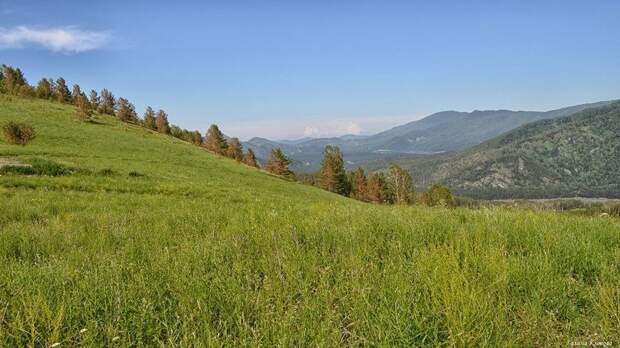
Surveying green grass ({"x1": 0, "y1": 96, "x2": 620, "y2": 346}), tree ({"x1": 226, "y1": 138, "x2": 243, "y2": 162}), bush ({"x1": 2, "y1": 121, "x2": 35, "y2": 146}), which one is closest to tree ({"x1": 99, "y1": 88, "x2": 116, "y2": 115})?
tree ({"x1": 226, "y1": 138, "x2": 243, "y2": 162})

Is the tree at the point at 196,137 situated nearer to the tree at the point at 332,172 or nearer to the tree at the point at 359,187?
the tree at the point at 332,172

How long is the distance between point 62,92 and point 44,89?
30.6ft

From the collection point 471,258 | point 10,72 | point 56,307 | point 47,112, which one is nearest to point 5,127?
point 47,112

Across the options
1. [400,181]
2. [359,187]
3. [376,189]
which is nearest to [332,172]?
[359,187]

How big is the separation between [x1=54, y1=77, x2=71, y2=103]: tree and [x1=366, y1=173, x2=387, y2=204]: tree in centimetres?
7813

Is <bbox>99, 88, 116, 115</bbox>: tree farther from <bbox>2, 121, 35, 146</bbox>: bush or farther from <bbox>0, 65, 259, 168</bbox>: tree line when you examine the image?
<bbox>2, 121, 35, 146</bbox>: bush

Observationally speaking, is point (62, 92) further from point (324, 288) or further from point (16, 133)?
point (324, 288)

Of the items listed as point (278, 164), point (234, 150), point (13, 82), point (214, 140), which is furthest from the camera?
point (234, 150)

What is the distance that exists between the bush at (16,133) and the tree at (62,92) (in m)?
62.2

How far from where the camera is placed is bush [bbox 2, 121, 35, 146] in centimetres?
3428

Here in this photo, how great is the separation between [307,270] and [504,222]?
388 cm

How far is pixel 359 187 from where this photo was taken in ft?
333

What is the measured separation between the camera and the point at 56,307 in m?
3.37

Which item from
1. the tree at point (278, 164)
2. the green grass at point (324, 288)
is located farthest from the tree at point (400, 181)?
the green grass at point (324, 288)
